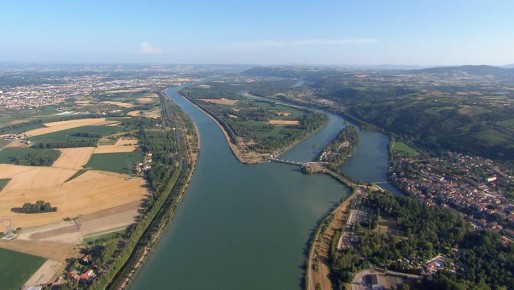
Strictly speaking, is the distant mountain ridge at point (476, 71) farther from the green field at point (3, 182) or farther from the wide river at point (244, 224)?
the green field at point (3, 182)

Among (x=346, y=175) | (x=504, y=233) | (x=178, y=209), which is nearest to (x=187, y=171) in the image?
(x=178, y=209)

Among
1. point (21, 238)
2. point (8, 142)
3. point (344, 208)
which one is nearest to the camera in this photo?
point (21, 238)

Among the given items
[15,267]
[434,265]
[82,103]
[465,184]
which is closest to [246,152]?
[465,184]

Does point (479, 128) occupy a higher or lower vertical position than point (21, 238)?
higher

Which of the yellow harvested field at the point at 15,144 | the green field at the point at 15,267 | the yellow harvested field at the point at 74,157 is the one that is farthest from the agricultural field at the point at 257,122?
the yellow harvested field at the point at 15,144

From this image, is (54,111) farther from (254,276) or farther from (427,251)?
(427,251)

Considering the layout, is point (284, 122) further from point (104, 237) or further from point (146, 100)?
point (104, 237)
